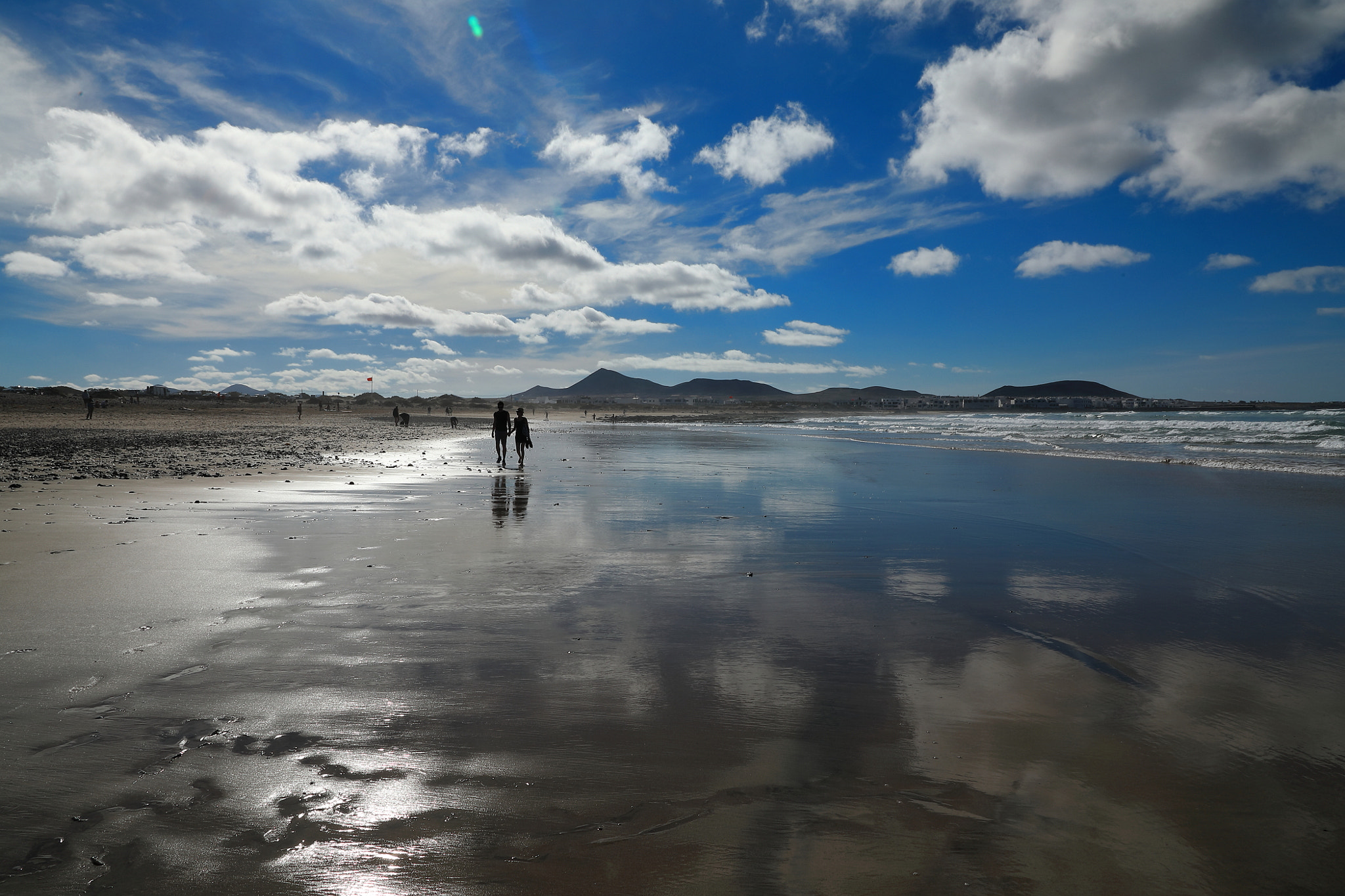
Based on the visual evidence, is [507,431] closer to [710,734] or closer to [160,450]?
[160,450]

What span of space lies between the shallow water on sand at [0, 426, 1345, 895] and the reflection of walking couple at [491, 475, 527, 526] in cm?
317

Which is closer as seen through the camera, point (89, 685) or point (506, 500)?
point (89, 685)

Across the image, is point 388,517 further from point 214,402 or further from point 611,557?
point 214,402

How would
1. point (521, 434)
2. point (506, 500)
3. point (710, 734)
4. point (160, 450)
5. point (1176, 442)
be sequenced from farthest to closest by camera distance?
1. point (1176, 442)
2. point (160, 450)
3. point (521, 434)
4. point (506, 500)
5. point (710, 734)

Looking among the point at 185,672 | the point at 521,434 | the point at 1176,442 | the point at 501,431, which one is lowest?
the point at 185,672

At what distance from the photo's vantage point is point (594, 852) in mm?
2916

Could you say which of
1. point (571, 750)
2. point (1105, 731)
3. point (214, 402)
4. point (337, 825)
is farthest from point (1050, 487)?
point (214, 402)

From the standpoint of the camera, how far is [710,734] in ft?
13.0

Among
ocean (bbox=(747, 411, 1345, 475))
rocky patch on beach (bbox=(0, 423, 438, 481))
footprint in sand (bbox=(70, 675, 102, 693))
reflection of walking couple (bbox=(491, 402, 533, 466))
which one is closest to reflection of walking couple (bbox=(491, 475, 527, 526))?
reflection of walking couple (bbox=(491, 402, 533, 466))

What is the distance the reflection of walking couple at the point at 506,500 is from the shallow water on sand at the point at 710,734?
125 inches

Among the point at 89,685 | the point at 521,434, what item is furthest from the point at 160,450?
the point at 89,685

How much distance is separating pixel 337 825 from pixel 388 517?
29.9 feet

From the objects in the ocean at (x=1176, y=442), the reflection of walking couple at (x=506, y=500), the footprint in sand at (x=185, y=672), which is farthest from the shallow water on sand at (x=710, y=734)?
the ocean at (x=1176, y=442)

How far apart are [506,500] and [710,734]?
35.2 feet
